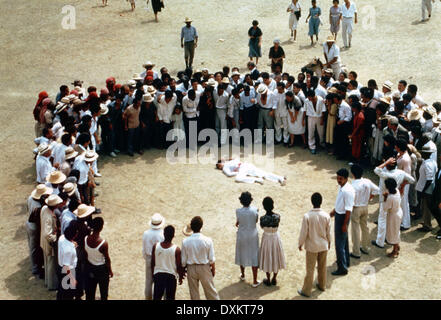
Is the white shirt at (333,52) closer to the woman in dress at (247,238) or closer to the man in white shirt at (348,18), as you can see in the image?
the man in white shirt at (348,18)

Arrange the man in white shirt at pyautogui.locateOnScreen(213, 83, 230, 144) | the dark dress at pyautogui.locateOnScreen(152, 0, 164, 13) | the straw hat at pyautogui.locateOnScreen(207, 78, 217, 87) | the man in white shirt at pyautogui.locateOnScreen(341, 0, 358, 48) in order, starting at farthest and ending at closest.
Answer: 1. the dark dress at pyautogui.locateOnScreen(152, 0, 164, 13)
2. the man in white shirt at pyautogui.locateOnScreen(341, 0, 358, 48)
3. the straw hat at pyautogui.locateOnScreen(207, 78, 217, 87)
4. the man in white shirt at pyautogui.locateOnScreen(213, 83, 230, 144)

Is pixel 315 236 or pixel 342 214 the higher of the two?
pixel 342 214

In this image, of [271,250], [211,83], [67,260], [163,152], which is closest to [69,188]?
[67,260]

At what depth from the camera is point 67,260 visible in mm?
8062

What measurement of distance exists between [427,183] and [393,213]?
1.27 metres

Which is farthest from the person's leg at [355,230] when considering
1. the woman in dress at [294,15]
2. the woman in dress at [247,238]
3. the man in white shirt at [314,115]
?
the woman in dress at [294,15]

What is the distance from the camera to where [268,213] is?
877 cm

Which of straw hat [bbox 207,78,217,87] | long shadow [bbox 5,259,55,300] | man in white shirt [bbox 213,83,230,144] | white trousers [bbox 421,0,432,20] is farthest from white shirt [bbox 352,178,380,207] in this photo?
white trousers [bbox 421,0,432,20]

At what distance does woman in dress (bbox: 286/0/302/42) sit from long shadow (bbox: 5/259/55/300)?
48.1 feet

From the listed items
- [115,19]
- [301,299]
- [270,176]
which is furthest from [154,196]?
[115,19]

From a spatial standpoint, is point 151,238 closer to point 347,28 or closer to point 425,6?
point 347,28

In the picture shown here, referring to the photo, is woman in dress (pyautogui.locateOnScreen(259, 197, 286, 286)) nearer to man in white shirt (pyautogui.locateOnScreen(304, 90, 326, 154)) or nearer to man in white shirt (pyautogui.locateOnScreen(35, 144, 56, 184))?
man in white shirt (pyautogui.locateOnScreen(35, 144, 56, 184))

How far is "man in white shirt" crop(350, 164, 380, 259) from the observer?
9.41 meters
